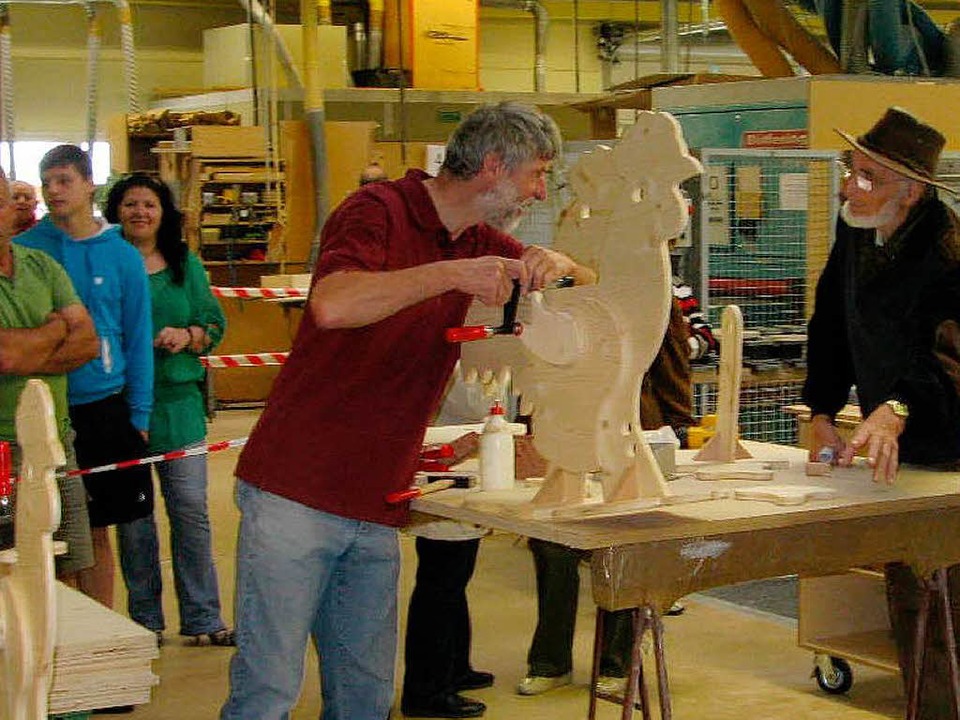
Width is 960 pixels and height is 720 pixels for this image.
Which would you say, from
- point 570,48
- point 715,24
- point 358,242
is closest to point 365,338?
point 358,242

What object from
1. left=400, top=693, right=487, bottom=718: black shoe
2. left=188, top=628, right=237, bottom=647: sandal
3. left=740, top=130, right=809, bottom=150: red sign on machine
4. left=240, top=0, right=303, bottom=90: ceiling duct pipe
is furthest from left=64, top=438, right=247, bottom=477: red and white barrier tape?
left=240, top=0, right=303, bottom=90: ceiling duct pipe

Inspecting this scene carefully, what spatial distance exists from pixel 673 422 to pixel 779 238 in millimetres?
1975

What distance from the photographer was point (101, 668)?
2.82 metres

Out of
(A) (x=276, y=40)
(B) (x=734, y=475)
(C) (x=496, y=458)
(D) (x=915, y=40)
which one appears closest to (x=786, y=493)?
(B) (x=734, y=475)

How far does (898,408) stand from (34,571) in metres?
1.93

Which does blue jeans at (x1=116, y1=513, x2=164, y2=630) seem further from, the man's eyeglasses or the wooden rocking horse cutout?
the man's eyeglasses

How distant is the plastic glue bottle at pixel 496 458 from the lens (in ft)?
11.0

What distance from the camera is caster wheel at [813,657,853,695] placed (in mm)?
4848

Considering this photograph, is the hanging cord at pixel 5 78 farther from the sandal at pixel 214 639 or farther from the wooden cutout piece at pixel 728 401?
the wooden cutout piece at pixel 728 401

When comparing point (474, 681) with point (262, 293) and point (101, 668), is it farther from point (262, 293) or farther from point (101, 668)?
point (262, 293)

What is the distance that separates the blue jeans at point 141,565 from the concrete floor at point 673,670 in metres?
0.19

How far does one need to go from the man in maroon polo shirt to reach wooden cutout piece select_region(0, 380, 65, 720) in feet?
2.35

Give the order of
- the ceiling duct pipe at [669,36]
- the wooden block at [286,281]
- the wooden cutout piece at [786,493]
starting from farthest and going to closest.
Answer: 1. the ceiling duct pipe at [669,36]
2. the wooden block at [286,281]
3. the wooden cutout piece at [786,493]

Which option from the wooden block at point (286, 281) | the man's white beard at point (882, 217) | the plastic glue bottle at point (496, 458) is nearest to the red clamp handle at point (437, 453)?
the plastic glue bottle at point (496, 458)
